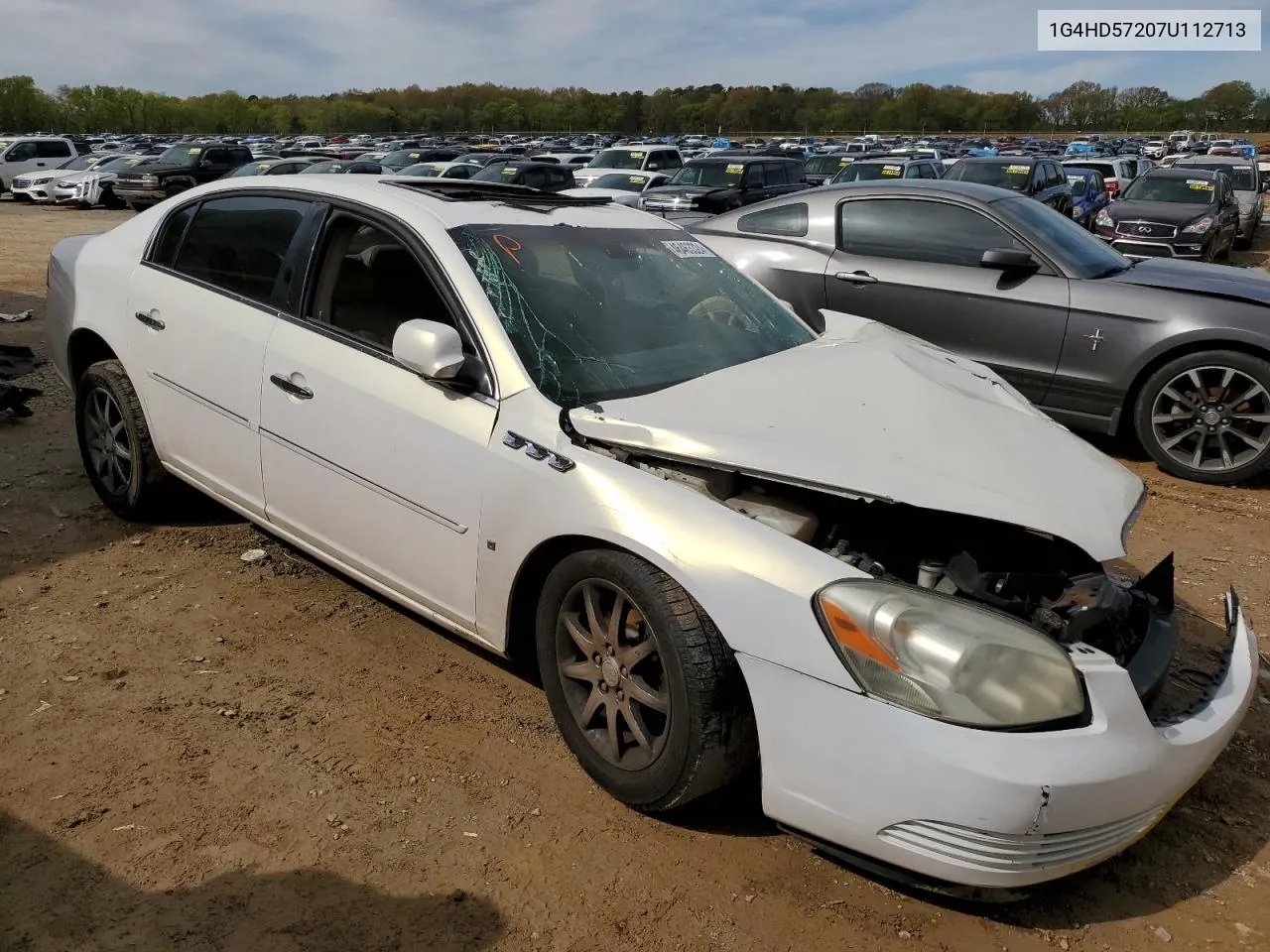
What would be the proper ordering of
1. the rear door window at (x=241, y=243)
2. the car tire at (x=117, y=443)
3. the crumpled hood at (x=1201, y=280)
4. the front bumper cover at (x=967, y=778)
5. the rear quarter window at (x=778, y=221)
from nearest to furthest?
the front bumper cover at (x=967, y=778), the rear door window at (x=241, y=243), the car tire at (x=117, y=443), the crumpled hood at (x=1201, y=280), the rear quarter window at (x=778, y=221)

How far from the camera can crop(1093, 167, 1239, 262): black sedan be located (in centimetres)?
1352

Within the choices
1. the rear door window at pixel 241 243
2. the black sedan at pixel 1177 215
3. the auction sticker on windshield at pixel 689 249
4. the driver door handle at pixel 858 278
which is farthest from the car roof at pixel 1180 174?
the rear door window at pixel 241 243

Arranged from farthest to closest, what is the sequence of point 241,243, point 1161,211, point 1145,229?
point 1161,211 → point 1145,229 → point 241,243

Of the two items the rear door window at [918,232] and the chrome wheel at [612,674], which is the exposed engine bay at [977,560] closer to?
the chrome wheel at [612,674]

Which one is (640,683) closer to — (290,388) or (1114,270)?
(290,388)

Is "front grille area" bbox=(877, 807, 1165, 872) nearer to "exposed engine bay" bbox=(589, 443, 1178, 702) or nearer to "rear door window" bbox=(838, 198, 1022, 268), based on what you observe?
"exposed engine bay" bbox=(589, 443, 1178, 702)

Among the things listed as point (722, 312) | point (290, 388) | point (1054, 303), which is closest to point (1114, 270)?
point (1054, 303)

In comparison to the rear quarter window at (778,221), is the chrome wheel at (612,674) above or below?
below

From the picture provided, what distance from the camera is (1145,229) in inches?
544

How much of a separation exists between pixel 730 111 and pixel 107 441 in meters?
106

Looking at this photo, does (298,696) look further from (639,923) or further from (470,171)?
(470,171)

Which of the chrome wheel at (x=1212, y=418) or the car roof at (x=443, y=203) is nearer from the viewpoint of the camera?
the car roof at (x=443, y=203)

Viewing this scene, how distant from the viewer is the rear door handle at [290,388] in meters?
3.29

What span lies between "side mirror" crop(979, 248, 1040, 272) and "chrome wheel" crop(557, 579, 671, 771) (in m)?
4.15
